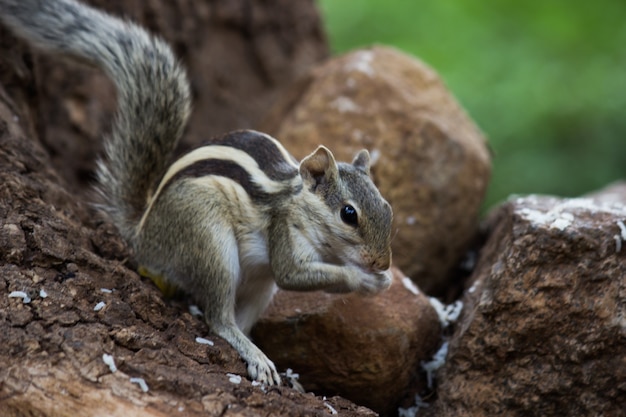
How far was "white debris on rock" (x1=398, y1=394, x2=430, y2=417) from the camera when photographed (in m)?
3.35

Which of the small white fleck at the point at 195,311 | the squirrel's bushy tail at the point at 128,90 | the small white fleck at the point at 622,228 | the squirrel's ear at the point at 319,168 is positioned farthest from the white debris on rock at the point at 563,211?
the squirrel's bushy tail at the point at 128,90

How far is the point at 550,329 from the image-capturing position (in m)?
3.10

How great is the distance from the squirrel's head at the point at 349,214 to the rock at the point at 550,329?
1.70 feet

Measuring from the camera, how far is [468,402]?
3174mm

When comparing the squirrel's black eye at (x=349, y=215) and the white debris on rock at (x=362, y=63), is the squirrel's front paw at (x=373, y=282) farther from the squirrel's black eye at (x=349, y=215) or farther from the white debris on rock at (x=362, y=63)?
the white debris on rock at (x=362, y=63)

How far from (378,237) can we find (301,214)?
1.13 ft

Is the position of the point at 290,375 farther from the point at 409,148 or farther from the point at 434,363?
the point at 409,148

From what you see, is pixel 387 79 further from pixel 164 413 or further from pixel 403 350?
pixel 164 413

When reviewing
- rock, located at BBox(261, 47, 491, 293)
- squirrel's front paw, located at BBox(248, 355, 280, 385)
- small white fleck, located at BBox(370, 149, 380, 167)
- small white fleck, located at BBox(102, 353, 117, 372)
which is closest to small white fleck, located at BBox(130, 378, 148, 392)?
small white fleck, located at BBox(102, 353, 117, 372)

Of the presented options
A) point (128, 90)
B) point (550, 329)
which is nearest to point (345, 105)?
point (128, 90)

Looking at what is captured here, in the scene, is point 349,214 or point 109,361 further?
point 349,214

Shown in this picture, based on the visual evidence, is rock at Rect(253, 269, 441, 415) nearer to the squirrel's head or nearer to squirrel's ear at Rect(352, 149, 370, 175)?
the squirrel's head

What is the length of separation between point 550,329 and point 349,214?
0.91 m

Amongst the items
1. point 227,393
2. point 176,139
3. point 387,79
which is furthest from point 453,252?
point 227,393
